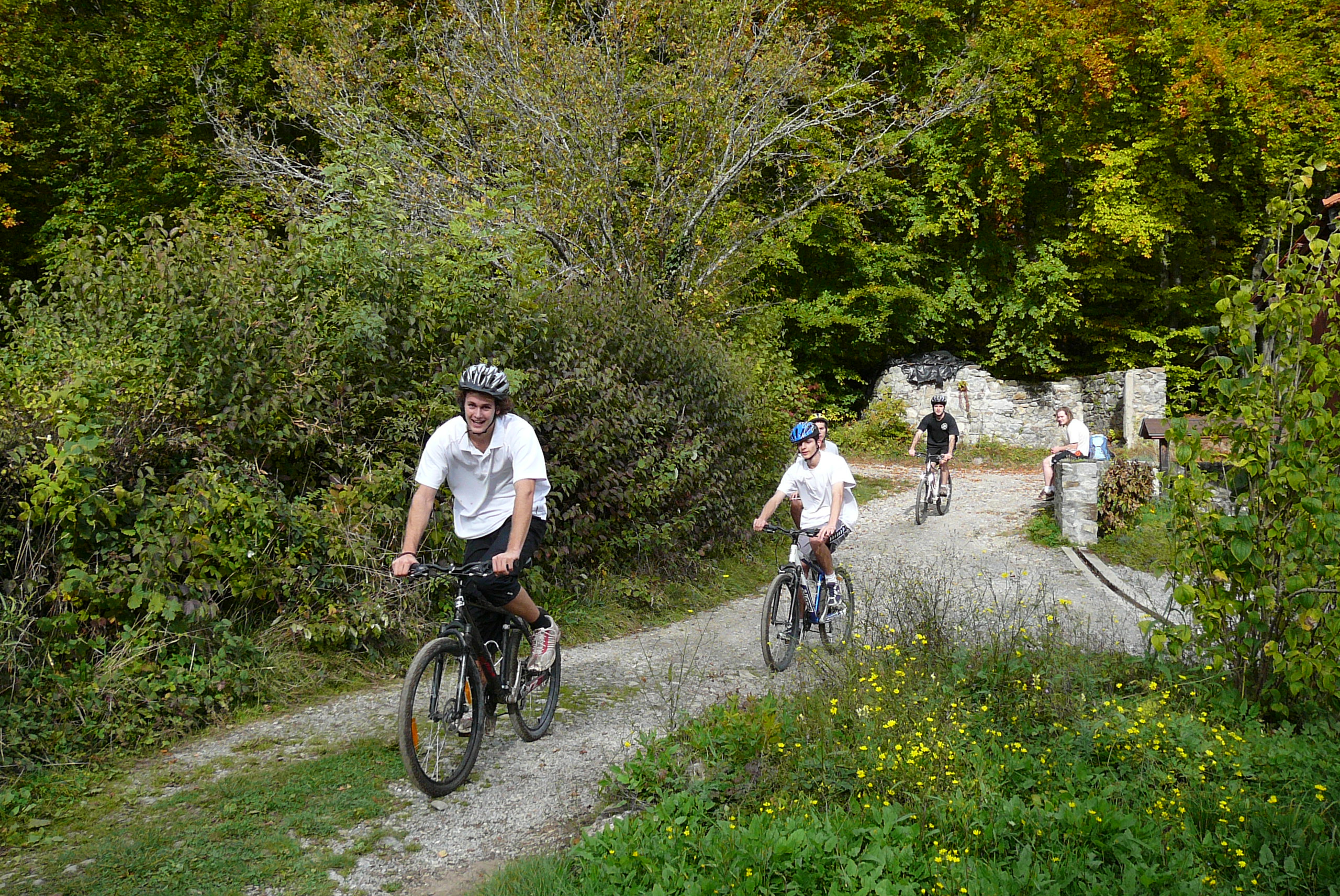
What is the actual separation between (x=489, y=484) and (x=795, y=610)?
121 inches

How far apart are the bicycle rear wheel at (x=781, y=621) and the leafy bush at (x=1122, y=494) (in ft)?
24.7

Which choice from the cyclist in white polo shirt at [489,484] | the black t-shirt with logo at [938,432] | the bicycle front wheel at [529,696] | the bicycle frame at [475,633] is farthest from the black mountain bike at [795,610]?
the black t-shirt with logo at [938,432]

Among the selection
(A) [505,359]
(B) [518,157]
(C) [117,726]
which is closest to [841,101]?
(B) [518,157]

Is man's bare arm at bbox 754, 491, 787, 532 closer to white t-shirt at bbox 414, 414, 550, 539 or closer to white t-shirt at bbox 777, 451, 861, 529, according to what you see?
white t-shirt at bbox 777, 451, 861, 529

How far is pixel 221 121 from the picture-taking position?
55.3 feet

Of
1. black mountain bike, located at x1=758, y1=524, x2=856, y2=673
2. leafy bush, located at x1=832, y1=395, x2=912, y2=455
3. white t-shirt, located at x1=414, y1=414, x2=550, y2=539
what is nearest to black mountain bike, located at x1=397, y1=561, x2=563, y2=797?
white t-shirt, located at x1=414, y1=414, x2=550, y2=539

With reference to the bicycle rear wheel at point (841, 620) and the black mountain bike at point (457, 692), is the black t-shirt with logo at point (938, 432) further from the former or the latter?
the black mountain bike at point (457, 692)

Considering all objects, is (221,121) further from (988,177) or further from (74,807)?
(988,177)

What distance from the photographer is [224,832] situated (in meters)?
4.45

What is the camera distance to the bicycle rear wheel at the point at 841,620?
23.7 feet

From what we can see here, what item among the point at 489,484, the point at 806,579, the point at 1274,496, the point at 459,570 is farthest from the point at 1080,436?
the point at 459,570

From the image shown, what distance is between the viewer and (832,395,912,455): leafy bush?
2452 centimetres

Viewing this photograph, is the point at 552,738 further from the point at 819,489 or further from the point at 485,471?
the point at 819,489

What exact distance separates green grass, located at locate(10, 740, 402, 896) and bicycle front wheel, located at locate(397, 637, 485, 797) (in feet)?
0.95
